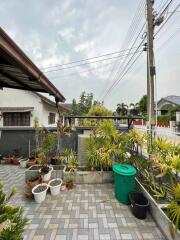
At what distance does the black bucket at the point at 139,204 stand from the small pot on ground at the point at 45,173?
7.18ft

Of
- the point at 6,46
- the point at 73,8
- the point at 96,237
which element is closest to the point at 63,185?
the point at 96,237

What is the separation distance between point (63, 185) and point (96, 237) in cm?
199

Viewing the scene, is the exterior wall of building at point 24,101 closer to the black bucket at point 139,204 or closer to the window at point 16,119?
the window at point 16,119

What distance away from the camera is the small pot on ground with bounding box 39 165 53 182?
15.3ft

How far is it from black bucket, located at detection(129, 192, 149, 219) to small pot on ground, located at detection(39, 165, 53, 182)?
7.18 feet

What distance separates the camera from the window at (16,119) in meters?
12.8

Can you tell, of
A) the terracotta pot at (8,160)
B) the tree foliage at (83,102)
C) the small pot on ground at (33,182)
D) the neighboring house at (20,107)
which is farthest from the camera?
the tree foliage at (83,102)

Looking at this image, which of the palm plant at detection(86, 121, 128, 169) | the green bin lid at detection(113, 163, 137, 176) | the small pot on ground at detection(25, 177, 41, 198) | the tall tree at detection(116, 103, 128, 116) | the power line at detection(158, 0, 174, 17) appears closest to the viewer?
the green bin lid at detection(113, 163, 137, 176)

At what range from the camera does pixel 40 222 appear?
322 cm

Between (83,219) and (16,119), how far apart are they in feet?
36.1

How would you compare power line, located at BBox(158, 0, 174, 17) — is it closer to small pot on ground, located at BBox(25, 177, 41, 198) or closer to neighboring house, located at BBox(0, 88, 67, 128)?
small pot on ground, located at BBox(25, 177, 41, 198)

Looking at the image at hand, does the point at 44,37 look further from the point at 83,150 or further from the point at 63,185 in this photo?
the point at 63,185

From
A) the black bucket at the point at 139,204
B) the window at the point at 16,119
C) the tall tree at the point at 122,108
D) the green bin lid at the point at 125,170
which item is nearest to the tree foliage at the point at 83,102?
the window at the point at 16,119

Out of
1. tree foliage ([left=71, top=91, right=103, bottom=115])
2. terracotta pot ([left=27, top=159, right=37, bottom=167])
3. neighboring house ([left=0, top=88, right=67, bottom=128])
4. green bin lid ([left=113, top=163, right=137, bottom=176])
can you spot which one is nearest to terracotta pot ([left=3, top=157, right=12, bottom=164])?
terracotta pot ([left=27, top=159, right=37, bottom=167])
